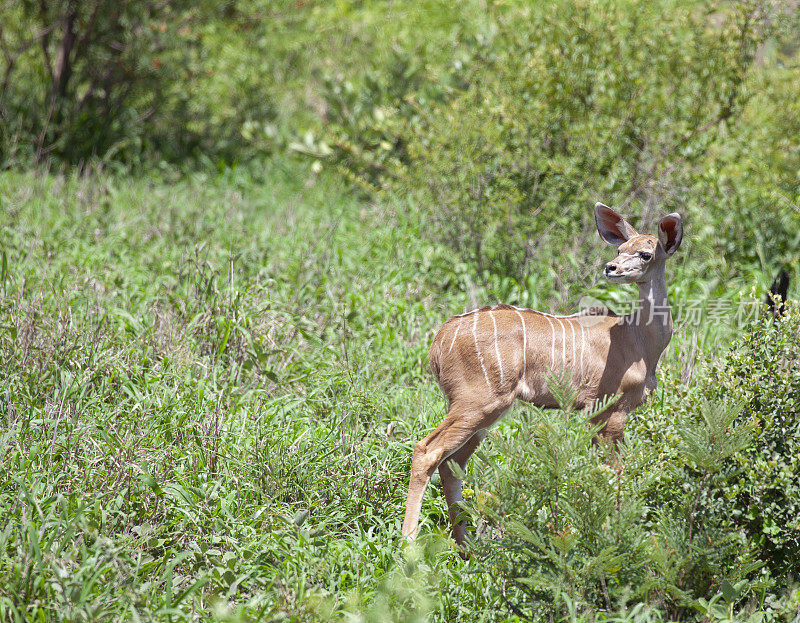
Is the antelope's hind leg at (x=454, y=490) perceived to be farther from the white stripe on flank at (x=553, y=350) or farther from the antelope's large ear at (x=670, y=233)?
the antelope's large ear at (x=670, y=233)

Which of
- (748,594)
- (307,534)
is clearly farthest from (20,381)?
(748,594)

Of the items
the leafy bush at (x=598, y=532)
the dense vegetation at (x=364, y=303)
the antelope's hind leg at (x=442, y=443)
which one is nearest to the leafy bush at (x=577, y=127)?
the dense vegetation at (x=364, y=303)

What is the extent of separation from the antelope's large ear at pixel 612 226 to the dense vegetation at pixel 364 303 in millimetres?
696

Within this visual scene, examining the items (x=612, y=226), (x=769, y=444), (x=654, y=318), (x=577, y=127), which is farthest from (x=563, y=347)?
(x=577, y=127)

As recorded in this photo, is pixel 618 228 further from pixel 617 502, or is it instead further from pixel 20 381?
pixel 20 381

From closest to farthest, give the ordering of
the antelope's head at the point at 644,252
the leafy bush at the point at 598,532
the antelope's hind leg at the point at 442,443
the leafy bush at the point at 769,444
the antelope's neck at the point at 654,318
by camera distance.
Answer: the leafy bush at the point at 598,532 → the leafy bush at the point at 769,444 → the antelope's hind leg at the point at 442,443 → the antelope's head at the point at 644,252 → the antelope's neck at the point at 654,318

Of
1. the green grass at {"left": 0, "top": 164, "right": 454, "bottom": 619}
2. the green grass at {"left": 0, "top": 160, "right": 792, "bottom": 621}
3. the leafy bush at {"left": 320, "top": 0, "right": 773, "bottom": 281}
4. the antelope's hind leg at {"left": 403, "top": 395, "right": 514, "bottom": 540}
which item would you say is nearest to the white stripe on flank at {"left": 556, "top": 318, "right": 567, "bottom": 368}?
the antelope's hind leg at {"left": 403, "top": 395, "right": 514, "bottom": 540}

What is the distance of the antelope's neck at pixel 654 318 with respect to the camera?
13.1 ft

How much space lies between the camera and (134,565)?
11.0 ft

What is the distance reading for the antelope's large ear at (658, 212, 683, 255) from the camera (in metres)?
3.88

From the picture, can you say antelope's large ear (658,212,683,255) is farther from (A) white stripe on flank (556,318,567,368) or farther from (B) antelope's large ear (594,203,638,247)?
(A) white stripe on flank (556,318,567,368)

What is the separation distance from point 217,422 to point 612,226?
2.21 metres

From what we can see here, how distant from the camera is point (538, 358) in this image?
3.85 metres

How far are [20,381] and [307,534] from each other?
1.90 metres
